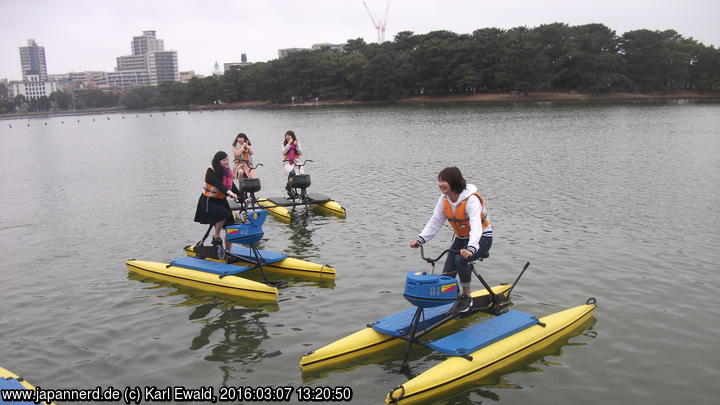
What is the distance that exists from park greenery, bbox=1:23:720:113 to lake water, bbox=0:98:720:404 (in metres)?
72.4

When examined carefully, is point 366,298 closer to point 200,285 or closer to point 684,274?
point 200,285

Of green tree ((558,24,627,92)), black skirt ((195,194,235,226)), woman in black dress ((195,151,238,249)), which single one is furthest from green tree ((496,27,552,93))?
black skirt ((195,194,235,226))

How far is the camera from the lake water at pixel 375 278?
27.6ft

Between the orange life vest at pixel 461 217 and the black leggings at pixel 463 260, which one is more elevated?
the orange life vest at pixel 461 217

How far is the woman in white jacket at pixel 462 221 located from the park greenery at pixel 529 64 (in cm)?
9442

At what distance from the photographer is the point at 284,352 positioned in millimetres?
9133

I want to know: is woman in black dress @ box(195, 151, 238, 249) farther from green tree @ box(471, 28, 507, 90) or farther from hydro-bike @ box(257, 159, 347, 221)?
green tree @ box(471, 28, 507, 90)

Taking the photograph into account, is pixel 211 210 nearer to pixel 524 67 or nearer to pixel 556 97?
pixel 524 67

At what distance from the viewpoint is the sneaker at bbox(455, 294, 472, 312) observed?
9031mm

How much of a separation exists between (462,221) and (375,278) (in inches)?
168

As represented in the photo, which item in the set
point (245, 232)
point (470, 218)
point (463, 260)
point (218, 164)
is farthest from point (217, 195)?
point (470, 218)

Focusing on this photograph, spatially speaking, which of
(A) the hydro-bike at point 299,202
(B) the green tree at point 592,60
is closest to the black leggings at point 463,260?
(A) the hydro-bike at point 299,202

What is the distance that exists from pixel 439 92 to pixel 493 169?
86722mm

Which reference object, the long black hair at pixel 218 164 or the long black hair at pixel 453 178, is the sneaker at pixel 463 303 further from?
the long black hair at pixel 218 164
